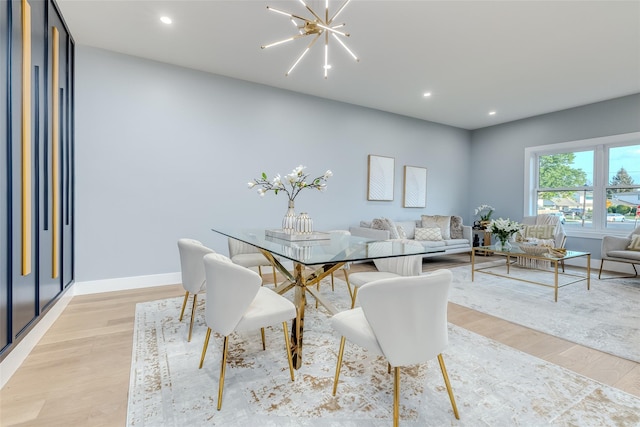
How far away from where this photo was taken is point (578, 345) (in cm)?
232

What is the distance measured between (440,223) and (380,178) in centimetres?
148

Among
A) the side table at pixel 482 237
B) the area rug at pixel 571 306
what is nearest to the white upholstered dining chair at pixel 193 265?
the area rug at pixel 571 306

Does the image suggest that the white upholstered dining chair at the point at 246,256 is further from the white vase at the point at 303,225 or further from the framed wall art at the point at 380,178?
the framed wall art at the point at 380,178

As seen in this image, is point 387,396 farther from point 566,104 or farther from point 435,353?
point 566,104

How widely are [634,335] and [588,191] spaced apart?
13.2 feet

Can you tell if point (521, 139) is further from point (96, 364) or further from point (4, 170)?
point (4, 170)

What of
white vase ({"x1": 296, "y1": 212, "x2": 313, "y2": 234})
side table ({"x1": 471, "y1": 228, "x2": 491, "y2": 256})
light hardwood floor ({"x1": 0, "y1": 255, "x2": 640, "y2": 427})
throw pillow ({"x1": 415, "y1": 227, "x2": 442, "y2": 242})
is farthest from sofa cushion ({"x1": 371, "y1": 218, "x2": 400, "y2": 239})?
side table ({"x1": 471, "y1": 228, "x2": 491, "y2": 256})

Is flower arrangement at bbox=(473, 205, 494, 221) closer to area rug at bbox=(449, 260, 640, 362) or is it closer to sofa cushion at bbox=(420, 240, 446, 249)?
sofa cushion at bbox=(420, 240, 446, 249)

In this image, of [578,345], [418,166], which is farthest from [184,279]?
[418,166]

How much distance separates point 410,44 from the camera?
3.32 m

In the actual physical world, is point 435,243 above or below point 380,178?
below

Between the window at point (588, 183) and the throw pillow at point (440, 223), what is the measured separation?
5.82 feet

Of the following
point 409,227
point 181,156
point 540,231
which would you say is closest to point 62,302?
point 181,156

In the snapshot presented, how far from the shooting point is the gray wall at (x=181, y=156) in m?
3.55
